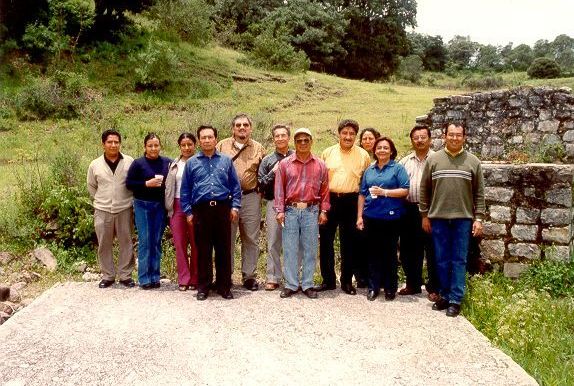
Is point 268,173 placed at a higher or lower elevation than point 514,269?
higher

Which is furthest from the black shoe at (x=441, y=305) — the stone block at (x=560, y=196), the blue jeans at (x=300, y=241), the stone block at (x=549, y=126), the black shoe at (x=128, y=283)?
the stone block at (x=549, y=126)

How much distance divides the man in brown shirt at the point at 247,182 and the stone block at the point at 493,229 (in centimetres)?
237

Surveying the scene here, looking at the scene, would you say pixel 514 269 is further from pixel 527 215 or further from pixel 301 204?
pixel 301 204

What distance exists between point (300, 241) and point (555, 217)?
255 centimetres

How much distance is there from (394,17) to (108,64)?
2177 cm

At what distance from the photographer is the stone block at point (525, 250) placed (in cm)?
525

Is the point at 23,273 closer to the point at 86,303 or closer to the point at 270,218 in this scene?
the point at 86,303

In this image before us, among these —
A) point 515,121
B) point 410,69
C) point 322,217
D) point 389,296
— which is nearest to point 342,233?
point 322,217

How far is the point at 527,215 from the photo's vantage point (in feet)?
17.2

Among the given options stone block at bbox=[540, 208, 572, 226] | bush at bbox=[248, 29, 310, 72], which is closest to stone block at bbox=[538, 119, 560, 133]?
stone block at bbox=[540, 208, 572, 226]

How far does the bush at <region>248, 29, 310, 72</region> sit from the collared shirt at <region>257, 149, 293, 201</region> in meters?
17.0

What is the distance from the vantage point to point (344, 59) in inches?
1186

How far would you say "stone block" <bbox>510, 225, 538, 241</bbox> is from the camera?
525 cm

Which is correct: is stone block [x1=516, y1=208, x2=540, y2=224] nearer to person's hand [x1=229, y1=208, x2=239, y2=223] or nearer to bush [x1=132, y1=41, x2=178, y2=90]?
person's hand [x1=229, y1=208, x2=239, y2=223]
